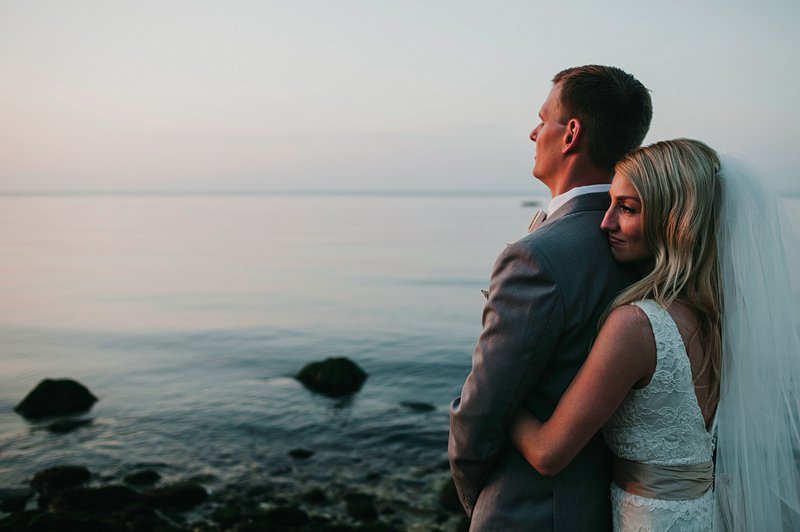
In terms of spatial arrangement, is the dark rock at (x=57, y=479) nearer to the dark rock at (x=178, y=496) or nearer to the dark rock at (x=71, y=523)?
the dark rock at (x=71, y=523)

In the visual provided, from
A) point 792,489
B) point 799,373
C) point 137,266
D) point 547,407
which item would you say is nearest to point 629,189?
point 547,407

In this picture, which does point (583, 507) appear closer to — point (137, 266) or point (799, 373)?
point (799, 373)

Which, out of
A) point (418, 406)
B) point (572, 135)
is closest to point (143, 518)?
point (418, 406)

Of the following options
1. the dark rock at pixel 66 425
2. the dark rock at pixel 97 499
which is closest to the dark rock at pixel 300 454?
the dark rock at pixel 97 499

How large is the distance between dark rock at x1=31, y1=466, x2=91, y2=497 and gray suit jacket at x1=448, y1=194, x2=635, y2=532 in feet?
23.5

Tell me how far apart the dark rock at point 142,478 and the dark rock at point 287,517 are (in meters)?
1.88

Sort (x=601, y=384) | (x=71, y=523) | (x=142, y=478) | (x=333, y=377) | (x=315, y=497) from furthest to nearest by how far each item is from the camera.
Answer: (x=333, y=377) < (x=142, y=478) < (x=315, y=497) < (x=71, y=523) < (x=601, y=384)

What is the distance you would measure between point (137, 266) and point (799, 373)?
33444 mm

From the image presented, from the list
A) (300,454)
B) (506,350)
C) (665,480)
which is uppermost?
(506,350)

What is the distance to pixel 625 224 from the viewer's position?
97.5 inches

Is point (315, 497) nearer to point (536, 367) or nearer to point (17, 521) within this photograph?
point (17, 521)

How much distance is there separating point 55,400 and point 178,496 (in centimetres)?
477

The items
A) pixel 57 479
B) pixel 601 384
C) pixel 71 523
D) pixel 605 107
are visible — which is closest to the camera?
pixel 601 384

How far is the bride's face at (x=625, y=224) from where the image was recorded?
2.47 metres
